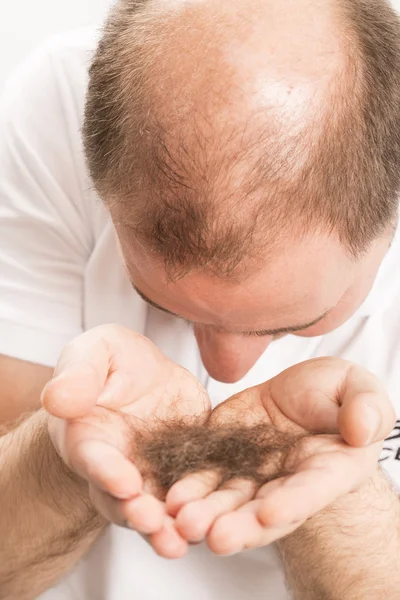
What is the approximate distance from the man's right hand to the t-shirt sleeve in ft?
1.20

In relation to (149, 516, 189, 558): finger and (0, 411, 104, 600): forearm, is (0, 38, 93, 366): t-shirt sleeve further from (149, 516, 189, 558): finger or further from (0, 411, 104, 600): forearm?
(149, 516, 189, 558): finger

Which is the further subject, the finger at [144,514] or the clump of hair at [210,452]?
the clump of hair at [210,452]

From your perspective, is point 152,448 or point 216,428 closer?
point 152,448

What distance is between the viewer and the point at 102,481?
606 millimetres

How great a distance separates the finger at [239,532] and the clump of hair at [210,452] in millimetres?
95

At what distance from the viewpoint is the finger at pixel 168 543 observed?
1.91 feet

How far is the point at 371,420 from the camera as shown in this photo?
0.67 m

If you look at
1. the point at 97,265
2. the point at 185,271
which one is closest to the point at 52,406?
the point at 185,271

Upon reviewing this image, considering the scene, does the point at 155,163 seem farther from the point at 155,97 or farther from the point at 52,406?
the point at 52,406

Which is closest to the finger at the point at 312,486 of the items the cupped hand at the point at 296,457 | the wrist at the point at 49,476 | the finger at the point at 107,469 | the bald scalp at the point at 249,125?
the cupped hand at the point at 296,457

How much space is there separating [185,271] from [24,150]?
0.48m

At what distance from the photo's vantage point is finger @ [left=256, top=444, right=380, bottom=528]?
60 cm

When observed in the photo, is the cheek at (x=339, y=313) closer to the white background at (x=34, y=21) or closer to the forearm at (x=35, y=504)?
the forearm at (x=35, y=504)

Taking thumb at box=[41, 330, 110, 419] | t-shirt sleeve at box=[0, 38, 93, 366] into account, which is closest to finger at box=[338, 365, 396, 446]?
thumb at box=[41, 330, 110, 419]
